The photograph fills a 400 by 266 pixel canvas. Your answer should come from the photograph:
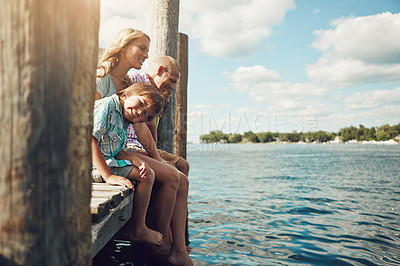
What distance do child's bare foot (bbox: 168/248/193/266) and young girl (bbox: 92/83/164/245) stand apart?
26 centimetres

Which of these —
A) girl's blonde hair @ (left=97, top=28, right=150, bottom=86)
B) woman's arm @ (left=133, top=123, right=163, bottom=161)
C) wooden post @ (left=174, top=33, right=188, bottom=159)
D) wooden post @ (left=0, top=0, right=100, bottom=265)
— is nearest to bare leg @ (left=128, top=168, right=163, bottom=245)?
woman's arm @ (left=133, top=123, right=163, bottom=161)

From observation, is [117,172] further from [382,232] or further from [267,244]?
[382,232]

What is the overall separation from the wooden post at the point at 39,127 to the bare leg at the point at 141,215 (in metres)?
1.42

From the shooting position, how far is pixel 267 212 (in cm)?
806

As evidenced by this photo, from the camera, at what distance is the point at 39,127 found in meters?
1.16

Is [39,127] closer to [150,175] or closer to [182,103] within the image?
[150,175]

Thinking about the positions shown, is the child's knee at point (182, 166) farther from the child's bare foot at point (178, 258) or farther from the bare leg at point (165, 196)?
the child's bare foot at point (178, 258)

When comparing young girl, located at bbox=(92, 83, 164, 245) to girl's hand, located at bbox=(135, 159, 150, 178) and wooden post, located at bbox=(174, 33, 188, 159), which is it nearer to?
girl's hand, located at bbox=(135, 159, 150, 178)

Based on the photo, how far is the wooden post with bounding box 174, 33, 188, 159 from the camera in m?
5.30

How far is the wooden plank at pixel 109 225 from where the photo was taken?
186 cm

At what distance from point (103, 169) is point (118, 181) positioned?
0.49 ft

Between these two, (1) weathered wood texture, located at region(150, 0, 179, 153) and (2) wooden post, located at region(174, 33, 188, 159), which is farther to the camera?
(2) wooden post, located at region(174, 33, 188, 159)

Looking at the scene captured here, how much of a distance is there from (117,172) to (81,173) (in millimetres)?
1392

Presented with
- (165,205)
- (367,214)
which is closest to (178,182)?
(165,205)
